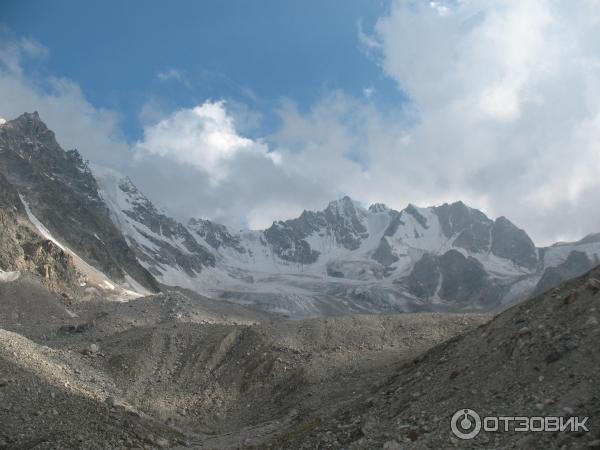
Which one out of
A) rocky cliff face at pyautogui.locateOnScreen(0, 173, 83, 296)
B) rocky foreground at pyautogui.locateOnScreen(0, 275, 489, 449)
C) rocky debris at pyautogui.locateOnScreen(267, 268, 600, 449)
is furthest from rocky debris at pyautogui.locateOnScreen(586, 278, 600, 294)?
rocky cliff face at pyautogui.locateOnScreen(0, 173, 83, 296)

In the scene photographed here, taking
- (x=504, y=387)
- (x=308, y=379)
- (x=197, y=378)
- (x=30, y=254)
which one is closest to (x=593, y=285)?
(x=504, y=387)

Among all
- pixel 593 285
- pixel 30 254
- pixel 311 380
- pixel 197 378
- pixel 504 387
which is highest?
pixel 30 254

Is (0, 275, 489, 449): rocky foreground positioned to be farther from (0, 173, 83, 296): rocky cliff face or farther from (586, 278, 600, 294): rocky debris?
(0, 173, 83, 296): rocky cliff face

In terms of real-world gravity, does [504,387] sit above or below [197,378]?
above

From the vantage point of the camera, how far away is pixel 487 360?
24156 mm

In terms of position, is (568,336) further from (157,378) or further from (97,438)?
(157,378)

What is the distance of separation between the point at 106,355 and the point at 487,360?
41.3m

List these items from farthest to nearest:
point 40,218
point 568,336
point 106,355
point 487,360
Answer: point 40,218 < point 106,355 < point 487,360 < point 568,336

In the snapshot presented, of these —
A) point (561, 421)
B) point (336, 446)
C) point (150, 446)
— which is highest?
point (561, 421)

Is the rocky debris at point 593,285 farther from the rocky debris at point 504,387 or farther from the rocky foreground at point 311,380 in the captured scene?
the rocky debris at point 504,387

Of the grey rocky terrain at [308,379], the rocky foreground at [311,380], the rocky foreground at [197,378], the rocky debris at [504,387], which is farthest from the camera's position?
the rocky foreground at [197,378]

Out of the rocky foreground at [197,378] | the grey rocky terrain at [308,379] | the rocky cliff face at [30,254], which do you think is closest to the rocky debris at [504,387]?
the grey rocky terrain at [308,379]

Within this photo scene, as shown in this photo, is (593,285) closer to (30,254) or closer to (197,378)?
(197,378)

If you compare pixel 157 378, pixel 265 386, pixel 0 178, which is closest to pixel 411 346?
pixel 265 386
